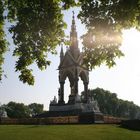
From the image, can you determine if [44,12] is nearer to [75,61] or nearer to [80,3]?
[80,3]

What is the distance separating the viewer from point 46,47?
1373 centimetres

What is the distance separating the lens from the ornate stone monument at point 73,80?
44.5 metres

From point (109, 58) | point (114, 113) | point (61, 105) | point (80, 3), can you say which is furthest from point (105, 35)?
point (114, 113)

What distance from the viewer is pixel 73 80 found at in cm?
4866

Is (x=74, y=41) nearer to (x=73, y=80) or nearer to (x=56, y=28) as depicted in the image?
(x=73, y=80)

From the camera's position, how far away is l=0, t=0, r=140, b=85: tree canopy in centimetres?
1220

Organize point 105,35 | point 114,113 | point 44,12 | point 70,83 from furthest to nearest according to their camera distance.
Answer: point 114,113 → point 70,83 → point 44,12 → point 105,35

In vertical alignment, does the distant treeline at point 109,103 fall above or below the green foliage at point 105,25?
above

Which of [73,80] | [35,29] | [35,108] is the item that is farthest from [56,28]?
[35,108]

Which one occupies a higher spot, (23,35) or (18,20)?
(18,20)

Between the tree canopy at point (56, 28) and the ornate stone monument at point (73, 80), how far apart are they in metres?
30.4

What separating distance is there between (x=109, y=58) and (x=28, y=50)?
151 inches

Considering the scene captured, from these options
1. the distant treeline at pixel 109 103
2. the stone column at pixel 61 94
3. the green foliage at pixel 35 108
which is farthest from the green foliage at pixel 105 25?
the green foliage at pixel 35 108

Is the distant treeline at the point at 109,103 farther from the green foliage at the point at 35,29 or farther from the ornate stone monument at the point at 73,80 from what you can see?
the green foliage at the point at 35,29
